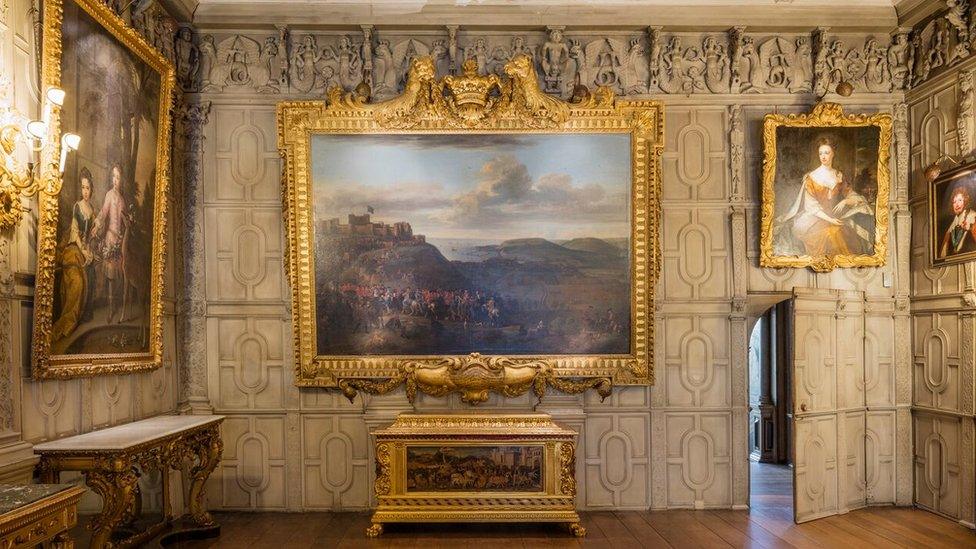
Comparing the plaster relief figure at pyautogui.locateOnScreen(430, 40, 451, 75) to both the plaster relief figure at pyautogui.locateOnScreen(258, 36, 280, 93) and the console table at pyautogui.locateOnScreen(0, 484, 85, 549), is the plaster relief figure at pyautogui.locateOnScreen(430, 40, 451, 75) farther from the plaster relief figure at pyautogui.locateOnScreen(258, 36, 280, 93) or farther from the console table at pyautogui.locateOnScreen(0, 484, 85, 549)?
the console table at pyautogui.locateOnScreen(0, 484, 85, 549)

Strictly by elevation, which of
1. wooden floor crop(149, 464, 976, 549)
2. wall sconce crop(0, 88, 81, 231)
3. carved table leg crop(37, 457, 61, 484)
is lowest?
wooden floor crop(149, 464, 976, 549)

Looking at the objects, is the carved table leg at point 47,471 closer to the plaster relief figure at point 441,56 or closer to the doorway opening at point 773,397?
the plaster relief figure at point 441,56

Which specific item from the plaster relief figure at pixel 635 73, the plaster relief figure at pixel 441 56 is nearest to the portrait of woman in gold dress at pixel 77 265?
the plaster relief figure at pixel 441 56

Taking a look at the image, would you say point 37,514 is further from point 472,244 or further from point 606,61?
point 606,61

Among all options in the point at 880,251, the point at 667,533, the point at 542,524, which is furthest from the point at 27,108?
the point at 880,251

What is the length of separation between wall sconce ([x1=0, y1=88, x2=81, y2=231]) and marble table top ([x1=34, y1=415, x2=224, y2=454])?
155 centimetres

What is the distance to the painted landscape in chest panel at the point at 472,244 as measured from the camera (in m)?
7.51

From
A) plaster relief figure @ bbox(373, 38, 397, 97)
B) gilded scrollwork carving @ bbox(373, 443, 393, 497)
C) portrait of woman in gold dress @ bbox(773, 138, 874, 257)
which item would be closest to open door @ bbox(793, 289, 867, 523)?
portrait of woman in gold dress @ bbox(773, 138, 874, 257)

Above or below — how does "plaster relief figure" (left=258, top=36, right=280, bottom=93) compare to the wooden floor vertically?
above

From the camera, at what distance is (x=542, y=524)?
23.1ft

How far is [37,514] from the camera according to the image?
3.72 meters

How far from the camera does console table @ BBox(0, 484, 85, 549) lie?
352cm

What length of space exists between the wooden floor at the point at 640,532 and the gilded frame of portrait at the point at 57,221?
198 cm

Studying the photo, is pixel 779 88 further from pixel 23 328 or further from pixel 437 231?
pixel 23 328
